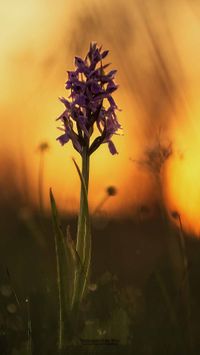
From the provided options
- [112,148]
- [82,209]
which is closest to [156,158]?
[112,148]

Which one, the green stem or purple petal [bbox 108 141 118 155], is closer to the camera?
the green stem

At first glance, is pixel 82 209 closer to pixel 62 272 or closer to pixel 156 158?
pixel 62 272

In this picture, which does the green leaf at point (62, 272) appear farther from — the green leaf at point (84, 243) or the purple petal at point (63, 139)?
the purple petal at point (63, 139)

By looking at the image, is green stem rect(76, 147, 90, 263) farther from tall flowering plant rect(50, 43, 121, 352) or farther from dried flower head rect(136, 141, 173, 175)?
dried flower head rect(136, 141, 173, 175)

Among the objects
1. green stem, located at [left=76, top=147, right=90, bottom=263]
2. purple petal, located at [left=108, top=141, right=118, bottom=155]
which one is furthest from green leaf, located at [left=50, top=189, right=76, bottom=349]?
purple petal, located at [left=108, top=141, right=118, bottom=155]

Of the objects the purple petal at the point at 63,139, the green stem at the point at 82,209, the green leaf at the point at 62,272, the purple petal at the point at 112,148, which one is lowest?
the green leaf at the point at 62,272

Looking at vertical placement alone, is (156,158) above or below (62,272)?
above

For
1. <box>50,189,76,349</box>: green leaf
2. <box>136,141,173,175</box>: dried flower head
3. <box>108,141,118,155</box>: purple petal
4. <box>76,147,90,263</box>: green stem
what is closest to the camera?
<box>50,189,76,349</box>: green leaf

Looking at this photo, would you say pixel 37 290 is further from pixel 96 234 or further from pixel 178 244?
pixel 96 234

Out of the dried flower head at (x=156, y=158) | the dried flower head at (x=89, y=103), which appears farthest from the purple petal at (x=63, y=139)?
the dried flower head at (x=156, y=158)
